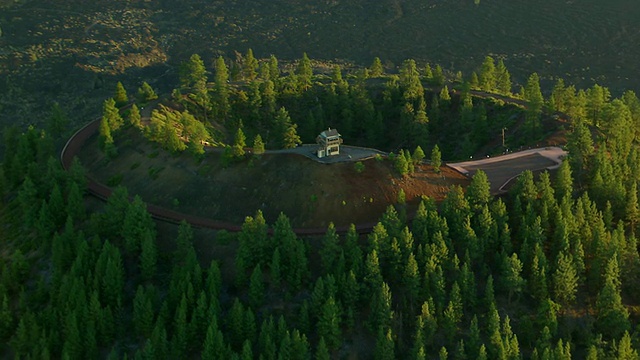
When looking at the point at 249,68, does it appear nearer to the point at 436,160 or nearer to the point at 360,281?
the point at 436,160

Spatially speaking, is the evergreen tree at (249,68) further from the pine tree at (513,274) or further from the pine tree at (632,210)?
the pine tree at (632,210)

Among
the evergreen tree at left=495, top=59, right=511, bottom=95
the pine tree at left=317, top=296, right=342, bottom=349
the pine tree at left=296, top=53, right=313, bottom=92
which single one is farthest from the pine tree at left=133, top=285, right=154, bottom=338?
the evergreen tree at left=495, top=59, right=511, bottom=95

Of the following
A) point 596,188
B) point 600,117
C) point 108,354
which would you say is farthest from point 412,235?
point 600,117

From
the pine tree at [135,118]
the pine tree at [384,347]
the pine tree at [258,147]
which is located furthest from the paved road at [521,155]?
the pine tree at [135,118]

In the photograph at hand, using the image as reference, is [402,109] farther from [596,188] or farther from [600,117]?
[596,188]

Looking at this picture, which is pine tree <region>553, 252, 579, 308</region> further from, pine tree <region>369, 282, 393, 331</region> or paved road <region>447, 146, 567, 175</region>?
paved road <region>447, 146, 567, 175</region>
